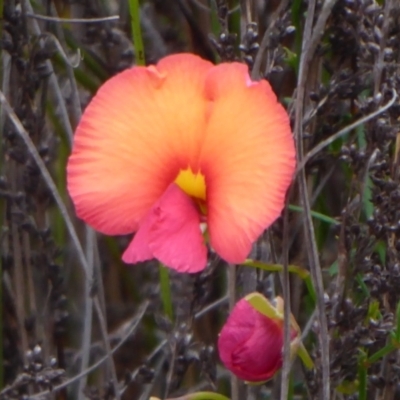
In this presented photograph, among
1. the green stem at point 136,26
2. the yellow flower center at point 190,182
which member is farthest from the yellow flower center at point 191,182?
the green stem at point 136,26

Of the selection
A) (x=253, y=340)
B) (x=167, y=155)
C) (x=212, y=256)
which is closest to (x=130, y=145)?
(x=167, y=155)

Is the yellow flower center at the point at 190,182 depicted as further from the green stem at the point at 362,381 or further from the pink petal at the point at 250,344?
the green stem at the point at 362,381

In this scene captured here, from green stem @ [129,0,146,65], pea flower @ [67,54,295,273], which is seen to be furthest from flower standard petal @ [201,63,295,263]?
green stem @ [129,0,146,65]

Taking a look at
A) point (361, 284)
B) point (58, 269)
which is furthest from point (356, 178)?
point (58, 269)

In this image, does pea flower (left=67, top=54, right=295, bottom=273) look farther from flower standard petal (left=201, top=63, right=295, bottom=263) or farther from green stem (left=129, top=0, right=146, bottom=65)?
green stem (left=129, top=0, right=146, bottom=65)

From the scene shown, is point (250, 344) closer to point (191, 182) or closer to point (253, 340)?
point (253, 340)

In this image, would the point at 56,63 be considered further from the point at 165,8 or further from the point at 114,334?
the point at 114,334
